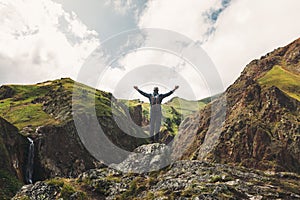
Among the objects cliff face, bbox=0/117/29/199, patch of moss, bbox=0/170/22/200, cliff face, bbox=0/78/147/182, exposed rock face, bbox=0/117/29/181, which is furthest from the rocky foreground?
exposed rock face, bbox=0/117/29/181

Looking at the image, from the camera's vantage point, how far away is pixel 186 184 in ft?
85.3

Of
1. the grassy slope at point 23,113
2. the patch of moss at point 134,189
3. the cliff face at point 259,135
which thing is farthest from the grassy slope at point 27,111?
the patch of moss at point 134,189

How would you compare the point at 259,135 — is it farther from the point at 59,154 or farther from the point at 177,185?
the point at 177,185

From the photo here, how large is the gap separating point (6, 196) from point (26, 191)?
75.7 feet

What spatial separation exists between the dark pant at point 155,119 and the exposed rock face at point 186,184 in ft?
13.8

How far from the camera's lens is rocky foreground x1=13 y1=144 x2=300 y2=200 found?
2408cm

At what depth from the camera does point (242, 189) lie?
24.4 metres

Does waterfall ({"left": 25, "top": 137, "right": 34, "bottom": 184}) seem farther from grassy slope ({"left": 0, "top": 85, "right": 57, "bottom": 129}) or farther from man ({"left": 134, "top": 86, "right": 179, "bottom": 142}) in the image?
man ({"left": 134, "top": 86, "right": 179, "bottom": 142})

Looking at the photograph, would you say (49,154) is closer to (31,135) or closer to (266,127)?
(31,135)

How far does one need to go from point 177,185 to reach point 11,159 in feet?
186

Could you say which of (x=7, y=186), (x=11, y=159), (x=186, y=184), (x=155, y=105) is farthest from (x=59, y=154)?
(x=186, y=184)

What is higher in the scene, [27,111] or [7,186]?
[27,111]

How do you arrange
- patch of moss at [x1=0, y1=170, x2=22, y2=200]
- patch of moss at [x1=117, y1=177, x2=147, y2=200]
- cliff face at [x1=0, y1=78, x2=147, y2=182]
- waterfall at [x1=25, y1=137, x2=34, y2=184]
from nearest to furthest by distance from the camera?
patch of moss at [x1=117, y1=177, x2=147, y2=200], patch of moss at [x1=0, y1=170, x2=22, y2=200], waterfall at [x1=25, y1=137, x2=34, y2=184], cliff face at [x1=0, y1=78, x2=147, y2=182]

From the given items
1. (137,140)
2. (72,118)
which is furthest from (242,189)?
(137,140)
